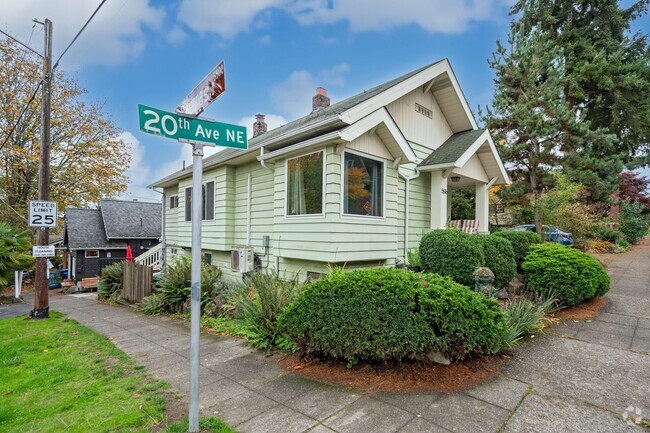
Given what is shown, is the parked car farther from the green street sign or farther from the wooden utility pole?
the wooden utility pole

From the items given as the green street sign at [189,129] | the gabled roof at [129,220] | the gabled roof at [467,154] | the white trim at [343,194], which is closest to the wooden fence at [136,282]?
the white trim at [343,194]

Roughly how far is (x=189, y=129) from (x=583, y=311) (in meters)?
7.39

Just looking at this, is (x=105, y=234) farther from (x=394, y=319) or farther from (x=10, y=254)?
(x=394, y=319)

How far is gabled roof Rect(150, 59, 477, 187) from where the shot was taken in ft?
23.1

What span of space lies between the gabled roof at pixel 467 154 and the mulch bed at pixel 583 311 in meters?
4.04

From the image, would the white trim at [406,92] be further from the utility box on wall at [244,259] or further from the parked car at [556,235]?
the parked car at [556,235]

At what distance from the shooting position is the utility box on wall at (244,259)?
8891 millimetres

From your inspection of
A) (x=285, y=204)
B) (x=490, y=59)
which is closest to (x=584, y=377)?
(x=285, y=204)

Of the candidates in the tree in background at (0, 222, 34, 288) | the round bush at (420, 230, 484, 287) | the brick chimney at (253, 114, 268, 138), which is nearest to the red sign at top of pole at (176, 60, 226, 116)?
the round bush at (420, 230, 484, 287)

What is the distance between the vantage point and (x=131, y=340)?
20.1 ft

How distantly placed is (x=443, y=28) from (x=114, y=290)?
569 inches

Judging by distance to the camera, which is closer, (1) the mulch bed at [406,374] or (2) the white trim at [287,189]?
(1) the mulch bed at [406,374]

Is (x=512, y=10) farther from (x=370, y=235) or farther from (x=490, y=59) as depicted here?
(x=370, y=235)

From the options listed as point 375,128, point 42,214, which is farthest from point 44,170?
point 375,128
